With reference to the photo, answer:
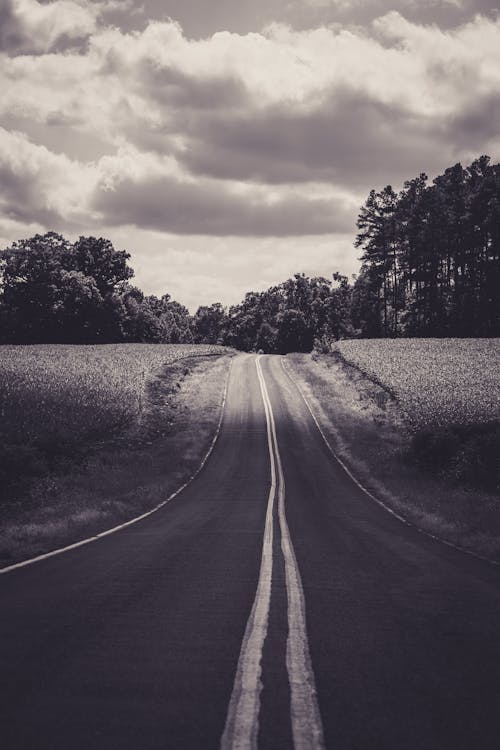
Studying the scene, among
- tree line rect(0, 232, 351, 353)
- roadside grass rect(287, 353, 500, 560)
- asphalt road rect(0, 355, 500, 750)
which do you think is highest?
tree line rect(0, 232, 351, 353)

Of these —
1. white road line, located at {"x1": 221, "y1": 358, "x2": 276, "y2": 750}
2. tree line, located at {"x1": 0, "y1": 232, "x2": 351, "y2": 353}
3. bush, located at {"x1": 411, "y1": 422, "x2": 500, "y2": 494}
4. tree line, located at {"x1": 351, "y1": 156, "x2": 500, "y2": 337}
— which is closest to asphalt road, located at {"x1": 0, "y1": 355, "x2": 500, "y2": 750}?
white road line, located at {"x1": 221, "y1": 358, "x2": 276, "y2": 750}

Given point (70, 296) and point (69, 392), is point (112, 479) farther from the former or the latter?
point (70, 296)

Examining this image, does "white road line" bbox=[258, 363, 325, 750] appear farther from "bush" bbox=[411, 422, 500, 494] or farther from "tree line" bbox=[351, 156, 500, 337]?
"tree line" bbox=[351, 156, 500, 337]

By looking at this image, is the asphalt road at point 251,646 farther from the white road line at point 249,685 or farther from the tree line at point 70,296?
the tree line at point 70,296

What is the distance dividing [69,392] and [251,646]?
97.6 feet

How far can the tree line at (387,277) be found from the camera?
7100 cm

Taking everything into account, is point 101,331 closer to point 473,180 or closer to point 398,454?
point 473,180

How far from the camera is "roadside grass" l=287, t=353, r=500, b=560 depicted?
1436cm

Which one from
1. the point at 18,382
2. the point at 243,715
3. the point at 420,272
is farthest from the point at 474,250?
the point at 243,715

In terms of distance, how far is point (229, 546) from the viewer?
10539mm

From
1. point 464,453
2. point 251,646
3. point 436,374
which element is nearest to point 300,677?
point 251,646

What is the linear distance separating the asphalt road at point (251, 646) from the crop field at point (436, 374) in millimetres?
18807

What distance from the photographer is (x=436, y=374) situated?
45031mm

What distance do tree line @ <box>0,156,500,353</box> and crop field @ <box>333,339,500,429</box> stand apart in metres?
11.2
